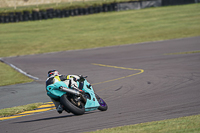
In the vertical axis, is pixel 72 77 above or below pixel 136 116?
above

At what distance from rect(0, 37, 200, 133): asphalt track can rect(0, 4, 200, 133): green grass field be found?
3.50 metres

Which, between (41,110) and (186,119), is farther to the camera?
(41,110)

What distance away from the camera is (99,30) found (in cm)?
3659

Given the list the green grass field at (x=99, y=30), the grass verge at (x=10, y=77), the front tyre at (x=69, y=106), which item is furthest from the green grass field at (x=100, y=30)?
the front tyre at (x=69, y=106)

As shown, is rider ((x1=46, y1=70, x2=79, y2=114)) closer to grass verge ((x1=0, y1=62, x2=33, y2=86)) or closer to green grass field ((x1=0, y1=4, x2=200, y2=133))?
grass verge ((x1=0, y1=62, x2=33, y2=86))

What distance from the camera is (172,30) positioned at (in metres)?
33.5

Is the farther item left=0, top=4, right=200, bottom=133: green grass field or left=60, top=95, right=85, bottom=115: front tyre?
left=0, top=4, right=200, bottom=133: green grass field

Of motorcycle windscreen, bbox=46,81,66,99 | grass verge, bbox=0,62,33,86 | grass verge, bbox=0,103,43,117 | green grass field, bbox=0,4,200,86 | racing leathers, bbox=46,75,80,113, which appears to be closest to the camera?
motorcycle windscreen, bbox=46,81,66,99

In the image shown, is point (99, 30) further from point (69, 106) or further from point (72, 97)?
point (69, 106)

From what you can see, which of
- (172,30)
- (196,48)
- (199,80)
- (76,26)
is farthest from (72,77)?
(76,26)

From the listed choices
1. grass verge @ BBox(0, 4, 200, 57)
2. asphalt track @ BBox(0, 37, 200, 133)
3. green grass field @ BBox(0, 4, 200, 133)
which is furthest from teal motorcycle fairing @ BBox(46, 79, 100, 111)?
grass verge @ BBox(0, 4, 200, 57)

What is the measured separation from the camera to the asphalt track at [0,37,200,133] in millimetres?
8852

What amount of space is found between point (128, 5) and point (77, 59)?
22.5 m

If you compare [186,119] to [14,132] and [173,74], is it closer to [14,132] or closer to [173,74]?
[14,132]
